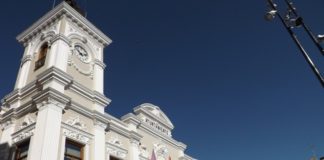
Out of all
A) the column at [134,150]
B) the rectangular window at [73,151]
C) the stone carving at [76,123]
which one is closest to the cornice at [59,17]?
the stone carving at [76,123]

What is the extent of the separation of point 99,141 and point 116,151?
1.81 metres

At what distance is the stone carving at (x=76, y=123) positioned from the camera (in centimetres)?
1599

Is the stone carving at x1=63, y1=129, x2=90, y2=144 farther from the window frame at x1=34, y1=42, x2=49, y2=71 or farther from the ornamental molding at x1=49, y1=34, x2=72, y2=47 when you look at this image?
the ornamental molding at x1=49, y1=34, x2=72, y2=47

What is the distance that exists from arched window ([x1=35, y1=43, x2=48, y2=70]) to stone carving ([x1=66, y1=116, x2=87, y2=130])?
427 centimetres

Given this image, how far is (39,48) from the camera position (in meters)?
19.7

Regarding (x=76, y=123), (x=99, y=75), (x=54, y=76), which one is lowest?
(x=76, y=123)

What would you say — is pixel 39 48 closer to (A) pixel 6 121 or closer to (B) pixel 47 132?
(A) pixel 6 121

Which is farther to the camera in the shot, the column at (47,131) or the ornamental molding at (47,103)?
the ornamental molding at (47,103)

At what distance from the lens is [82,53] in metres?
19.8

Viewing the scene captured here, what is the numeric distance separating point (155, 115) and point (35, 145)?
11236mm

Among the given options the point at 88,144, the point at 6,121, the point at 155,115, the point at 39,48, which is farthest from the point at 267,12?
the point at 155,115

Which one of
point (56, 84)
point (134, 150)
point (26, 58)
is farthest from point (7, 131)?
point (134, 150)

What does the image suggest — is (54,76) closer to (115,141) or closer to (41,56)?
(41,56)

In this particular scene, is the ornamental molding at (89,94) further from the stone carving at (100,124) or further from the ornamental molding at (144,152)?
the ornamental molding at (144,152)
